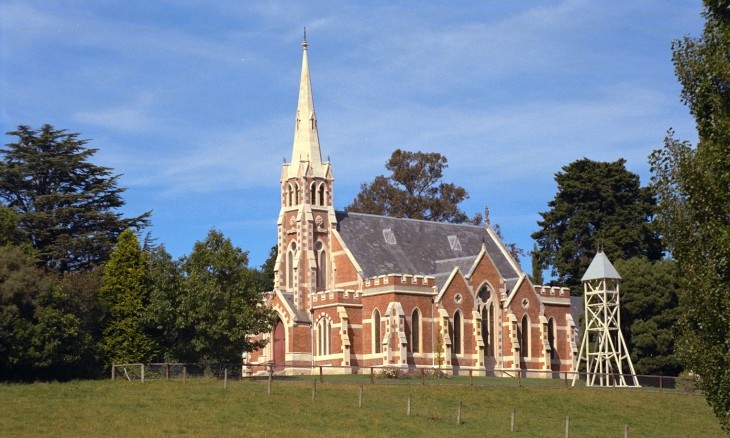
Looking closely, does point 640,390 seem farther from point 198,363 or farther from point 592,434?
point 198,363

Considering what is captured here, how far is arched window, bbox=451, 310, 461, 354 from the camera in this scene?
76.5 metres

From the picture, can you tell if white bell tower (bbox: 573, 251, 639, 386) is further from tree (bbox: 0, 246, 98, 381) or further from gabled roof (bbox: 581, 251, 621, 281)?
tree (bbox: 0, 246, 98, 381)

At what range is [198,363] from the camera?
62.2 m

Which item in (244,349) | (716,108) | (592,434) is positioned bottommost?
(592,434)

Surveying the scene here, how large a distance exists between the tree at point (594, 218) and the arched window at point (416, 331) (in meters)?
22.8

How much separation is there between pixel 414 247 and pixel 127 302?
25166 mm

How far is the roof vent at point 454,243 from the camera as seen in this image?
85.1 metres

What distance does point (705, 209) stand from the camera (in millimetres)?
36062

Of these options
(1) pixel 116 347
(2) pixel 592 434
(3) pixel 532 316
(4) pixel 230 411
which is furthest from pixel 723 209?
(3) pixel 532 316

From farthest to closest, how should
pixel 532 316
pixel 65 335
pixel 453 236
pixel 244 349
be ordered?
pixel 453 236 < pixel 532 316 < pixel 244 349 < pixel 65 335

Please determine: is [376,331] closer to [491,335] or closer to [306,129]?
[491,335]

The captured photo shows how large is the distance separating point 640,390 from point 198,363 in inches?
909

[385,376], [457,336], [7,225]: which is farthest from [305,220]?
[7,225]

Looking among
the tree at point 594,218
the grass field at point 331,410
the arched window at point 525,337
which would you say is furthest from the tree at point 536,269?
the grass field at point 331,410
